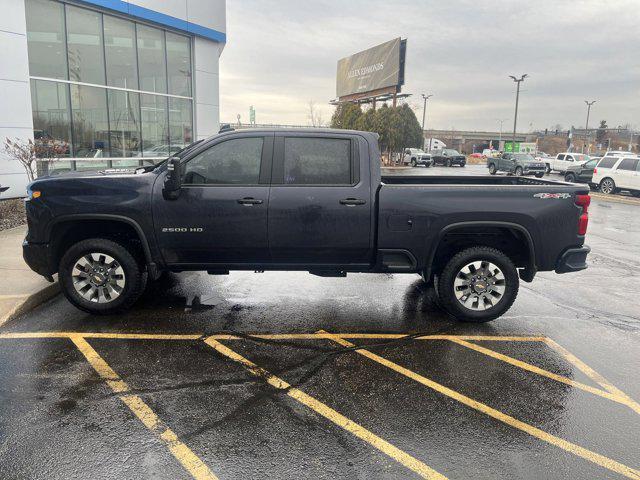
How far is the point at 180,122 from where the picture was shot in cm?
2075

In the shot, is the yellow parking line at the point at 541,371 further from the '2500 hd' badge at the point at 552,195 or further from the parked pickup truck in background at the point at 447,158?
the parked pickup truck in background at the point at 447,158

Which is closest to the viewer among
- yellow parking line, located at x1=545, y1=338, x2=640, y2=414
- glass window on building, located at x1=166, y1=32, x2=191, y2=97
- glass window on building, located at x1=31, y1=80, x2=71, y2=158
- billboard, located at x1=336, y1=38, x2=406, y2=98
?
yellow parking line, located at x1=545, y1=338, x2=640, y2=414

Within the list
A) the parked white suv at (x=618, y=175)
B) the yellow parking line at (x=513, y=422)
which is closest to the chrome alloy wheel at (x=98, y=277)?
the yellow parking line at (x=513, y=422)

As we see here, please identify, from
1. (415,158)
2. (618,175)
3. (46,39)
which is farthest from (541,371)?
(415,158)

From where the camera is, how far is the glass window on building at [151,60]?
60.6 ft

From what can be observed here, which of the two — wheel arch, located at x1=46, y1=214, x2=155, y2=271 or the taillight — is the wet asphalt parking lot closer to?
wheel arch, located at x1=46, y1=214, x2=155, y2=271

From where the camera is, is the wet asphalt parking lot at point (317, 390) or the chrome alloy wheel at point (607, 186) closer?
the wet asphalt parking lot at point (317, 390)

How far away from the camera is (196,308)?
596 cm

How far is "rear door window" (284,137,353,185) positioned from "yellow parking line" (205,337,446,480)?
1.98 metres

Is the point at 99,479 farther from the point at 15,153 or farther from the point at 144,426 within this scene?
the point at 15,153

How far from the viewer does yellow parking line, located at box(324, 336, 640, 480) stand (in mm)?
3062

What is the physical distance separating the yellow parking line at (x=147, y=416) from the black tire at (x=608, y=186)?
2326 cm

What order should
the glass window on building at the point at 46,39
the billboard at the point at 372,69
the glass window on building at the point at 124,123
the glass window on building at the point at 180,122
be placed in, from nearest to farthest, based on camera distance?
the glass window on building at the point at 46,39, the glass window on building at the point at 124,123, the glass window on building at the point at 180,122, the billboard at the point at 372,69

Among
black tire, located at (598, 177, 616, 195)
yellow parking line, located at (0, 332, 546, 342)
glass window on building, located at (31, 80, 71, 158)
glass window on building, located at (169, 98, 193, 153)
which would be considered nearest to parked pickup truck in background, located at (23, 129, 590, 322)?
yellow parking line, located at (0, 332, 546, 342)
